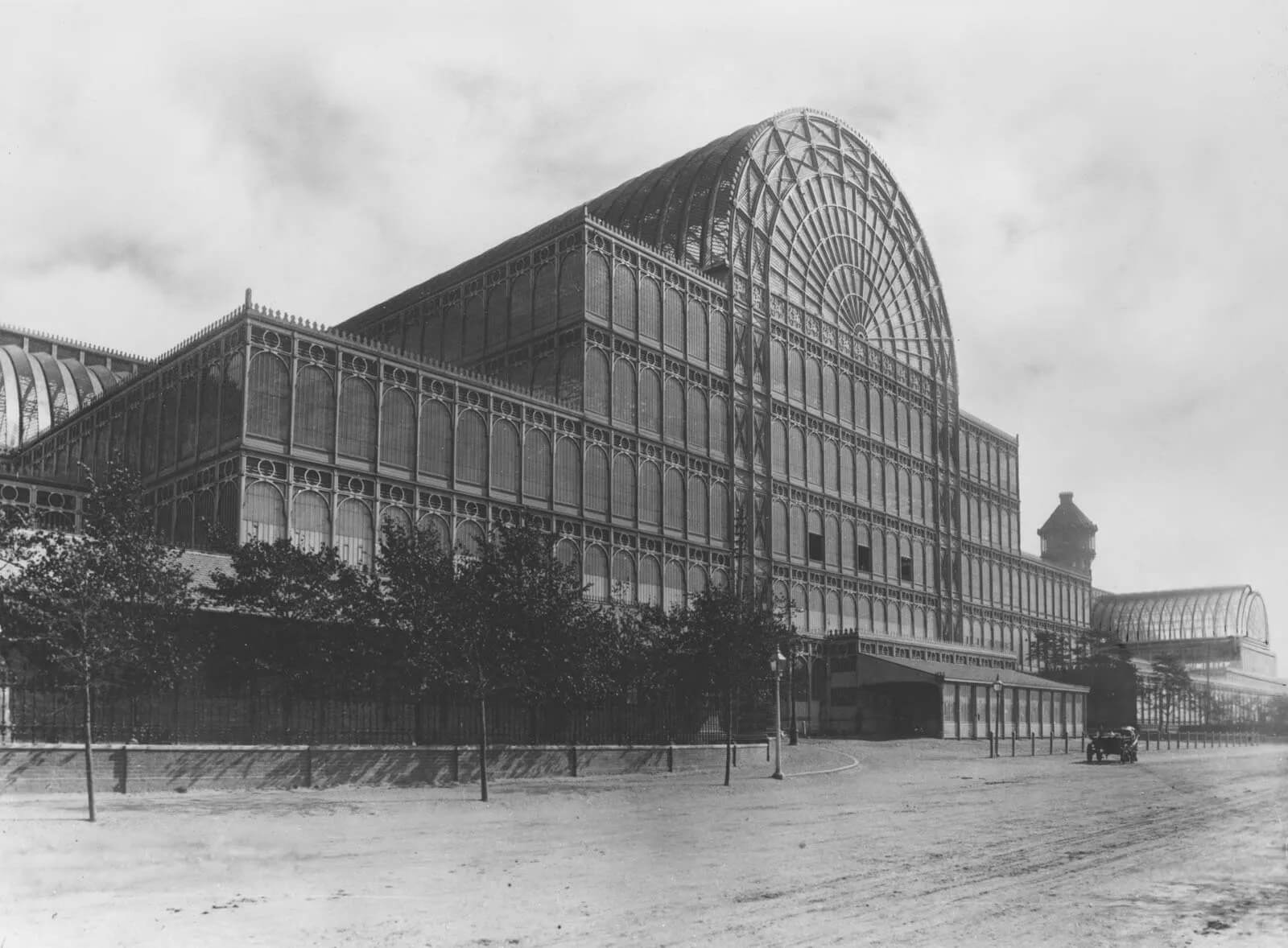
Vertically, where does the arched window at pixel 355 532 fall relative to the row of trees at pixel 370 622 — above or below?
above

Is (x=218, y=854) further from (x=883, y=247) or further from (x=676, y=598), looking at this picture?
(x=883, y=247)

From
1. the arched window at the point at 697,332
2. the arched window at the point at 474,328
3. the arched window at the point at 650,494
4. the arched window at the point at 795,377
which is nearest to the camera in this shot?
the arched window at the point at 650,494

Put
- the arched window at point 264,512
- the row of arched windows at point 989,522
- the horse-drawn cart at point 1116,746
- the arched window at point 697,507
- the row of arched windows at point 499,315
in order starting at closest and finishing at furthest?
1. the arched window at point 264,512
2. the horse-drawn cart at point 1116,746
3. the row of arched windows at point 499,315
4. the arched window at point 697,507
5. the row of arched windows at point 989,522

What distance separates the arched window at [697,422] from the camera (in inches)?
2603

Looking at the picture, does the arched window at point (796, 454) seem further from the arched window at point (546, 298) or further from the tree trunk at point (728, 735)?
the tree trunk at point (728, 735)

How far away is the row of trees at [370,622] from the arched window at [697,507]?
20325 millimetres

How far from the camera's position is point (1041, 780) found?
41156 mm

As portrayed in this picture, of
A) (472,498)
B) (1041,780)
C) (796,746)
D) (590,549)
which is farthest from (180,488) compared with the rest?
(1041,780)

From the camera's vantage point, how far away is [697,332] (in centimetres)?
6725

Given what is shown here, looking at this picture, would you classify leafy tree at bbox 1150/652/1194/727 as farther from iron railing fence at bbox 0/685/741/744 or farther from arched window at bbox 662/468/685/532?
iron railing fence at bbox 0/685/741/744

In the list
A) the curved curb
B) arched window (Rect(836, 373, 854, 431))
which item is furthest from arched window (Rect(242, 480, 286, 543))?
arched window (Rect(836, 373, 854, 431))

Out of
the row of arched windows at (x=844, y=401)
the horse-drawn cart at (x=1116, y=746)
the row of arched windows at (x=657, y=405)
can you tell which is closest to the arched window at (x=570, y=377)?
the row of arched windows at (x=657, y=405)

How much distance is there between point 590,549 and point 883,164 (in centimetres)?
4236

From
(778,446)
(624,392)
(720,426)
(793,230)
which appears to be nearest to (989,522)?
(778,446)
